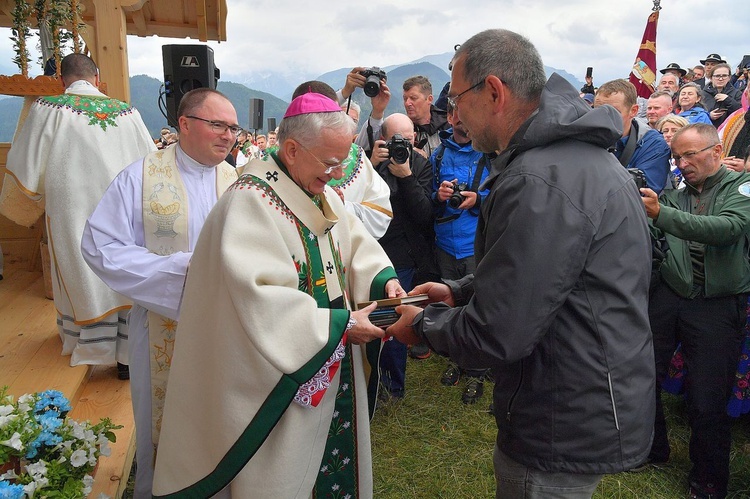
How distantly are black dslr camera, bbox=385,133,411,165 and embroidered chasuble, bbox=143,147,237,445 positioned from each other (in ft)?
5.82

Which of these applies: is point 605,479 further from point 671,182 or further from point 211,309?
point 211,309

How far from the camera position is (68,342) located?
4.26m

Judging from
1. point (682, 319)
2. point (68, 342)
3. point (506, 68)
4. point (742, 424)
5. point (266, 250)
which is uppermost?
point (506, 68)

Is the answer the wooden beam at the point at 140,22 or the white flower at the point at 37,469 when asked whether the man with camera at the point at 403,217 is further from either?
the wooden beam at the point at 140,22

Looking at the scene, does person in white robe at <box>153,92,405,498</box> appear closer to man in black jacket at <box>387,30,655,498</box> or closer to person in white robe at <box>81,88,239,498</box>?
man in black jacket at <box>387,30,655,498</box>

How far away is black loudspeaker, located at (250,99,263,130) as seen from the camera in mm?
10633

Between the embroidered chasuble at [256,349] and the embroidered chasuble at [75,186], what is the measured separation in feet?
7.19

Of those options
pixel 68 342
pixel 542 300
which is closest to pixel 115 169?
pixel 68 342

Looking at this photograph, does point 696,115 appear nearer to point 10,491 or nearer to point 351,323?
point 351,323

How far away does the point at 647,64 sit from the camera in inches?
411

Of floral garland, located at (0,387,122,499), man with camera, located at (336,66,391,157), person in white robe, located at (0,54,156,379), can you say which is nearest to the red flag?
man with camera, located at (336,66,391,157)

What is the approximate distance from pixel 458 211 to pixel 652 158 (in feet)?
4.94

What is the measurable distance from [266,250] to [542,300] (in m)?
1.00

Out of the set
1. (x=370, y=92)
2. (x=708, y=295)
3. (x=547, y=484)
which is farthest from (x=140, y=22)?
(x=547, y=484)
